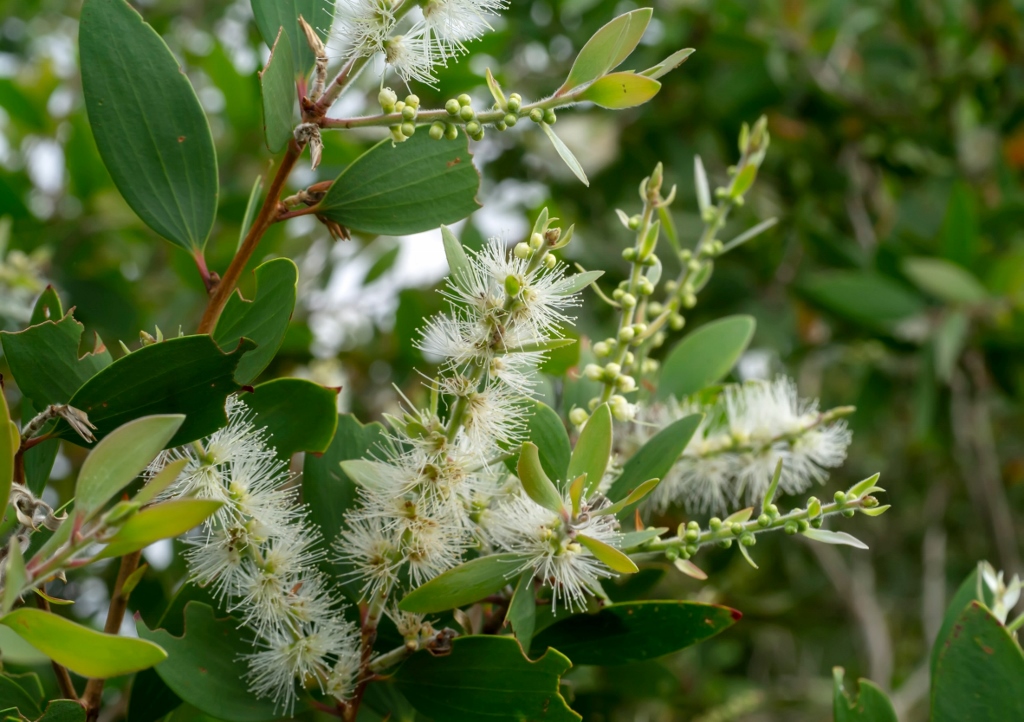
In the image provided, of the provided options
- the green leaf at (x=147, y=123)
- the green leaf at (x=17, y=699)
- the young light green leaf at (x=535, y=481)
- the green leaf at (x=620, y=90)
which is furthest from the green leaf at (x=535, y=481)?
the green leaf at (x=17, y=699)

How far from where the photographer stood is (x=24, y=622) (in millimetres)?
677

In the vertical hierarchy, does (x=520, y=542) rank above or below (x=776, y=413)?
above

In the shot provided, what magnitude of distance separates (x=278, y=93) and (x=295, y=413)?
1.14 feet

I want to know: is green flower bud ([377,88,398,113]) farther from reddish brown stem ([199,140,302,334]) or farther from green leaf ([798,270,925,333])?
green leaf ([798,270,925,333])

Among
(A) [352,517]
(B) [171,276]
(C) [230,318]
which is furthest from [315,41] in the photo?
(B) [171,276]

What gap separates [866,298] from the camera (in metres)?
2.35

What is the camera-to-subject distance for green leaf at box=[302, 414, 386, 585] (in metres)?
1.08

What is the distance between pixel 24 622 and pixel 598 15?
246 centimetres

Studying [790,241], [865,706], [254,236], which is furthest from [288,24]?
[790,241]

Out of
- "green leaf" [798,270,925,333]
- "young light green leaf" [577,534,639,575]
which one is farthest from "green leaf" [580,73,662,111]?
"green leaf" [798,270,925,333]

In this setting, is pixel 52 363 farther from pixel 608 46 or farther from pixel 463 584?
pixel 608 46

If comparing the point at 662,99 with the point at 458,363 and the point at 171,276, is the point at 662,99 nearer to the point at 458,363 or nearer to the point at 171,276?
the point at 171,276

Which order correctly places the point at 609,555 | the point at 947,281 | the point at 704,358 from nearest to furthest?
the point at 609,555
the point at 704,358
the point at 947,281

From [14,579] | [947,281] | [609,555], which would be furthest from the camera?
[947,281]
